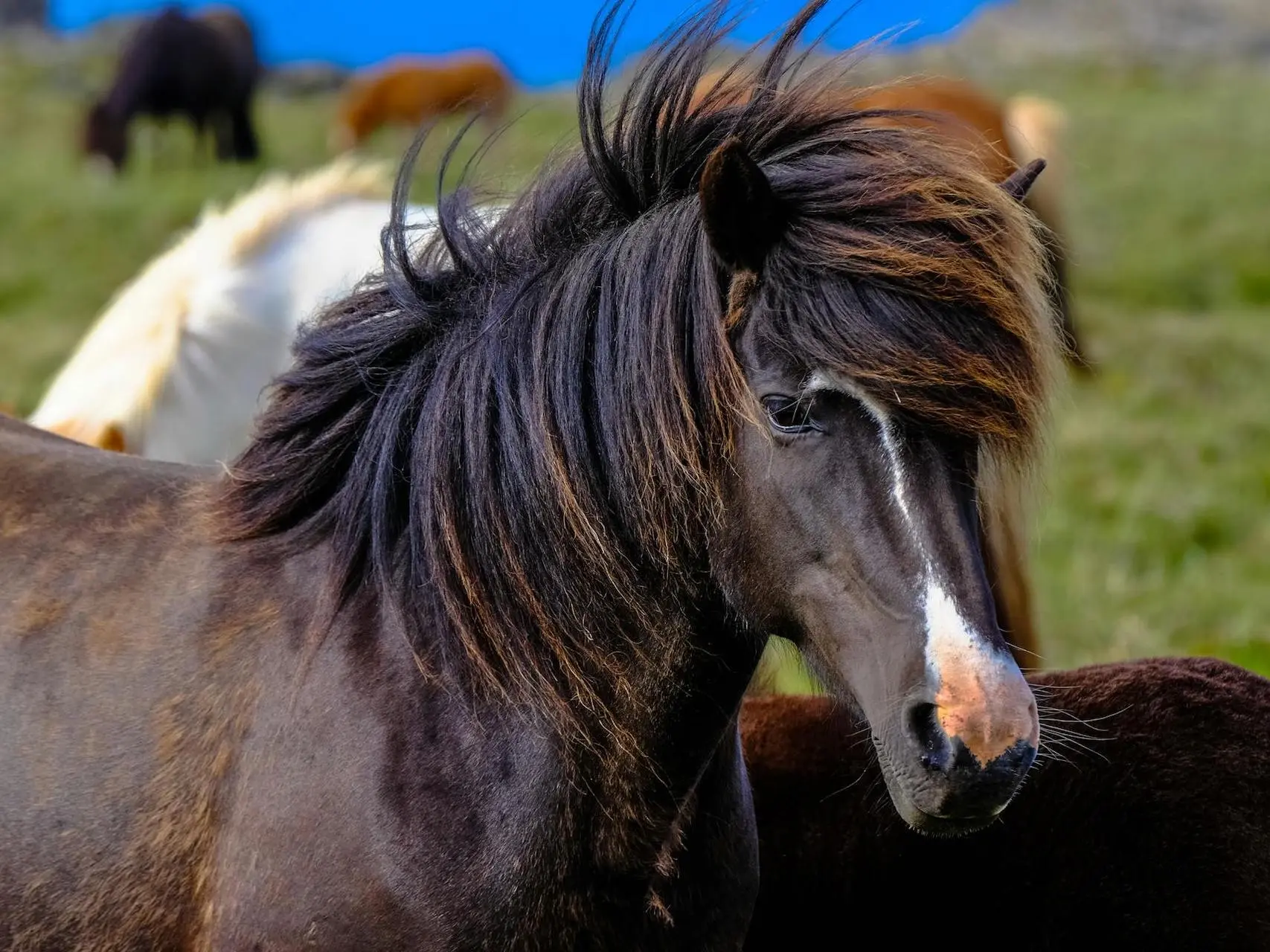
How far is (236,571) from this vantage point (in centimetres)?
236

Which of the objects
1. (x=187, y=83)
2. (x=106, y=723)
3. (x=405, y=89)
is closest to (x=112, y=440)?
(x=106, y=723)

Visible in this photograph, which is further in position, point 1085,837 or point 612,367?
point 1085,837

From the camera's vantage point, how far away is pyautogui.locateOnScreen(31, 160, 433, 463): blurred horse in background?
14.3 feet

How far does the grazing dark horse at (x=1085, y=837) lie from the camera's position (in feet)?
8.70

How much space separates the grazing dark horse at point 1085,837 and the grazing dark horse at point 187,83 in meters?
13.5

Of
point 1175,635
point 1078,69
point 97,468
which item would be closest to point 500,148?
point 1175,635

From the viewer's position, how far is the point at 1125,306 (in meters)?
11.4

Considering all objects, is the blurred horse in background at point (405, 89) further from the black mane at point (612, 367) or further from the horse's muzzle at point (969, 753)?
the horse's muzzle at point (969, 753)

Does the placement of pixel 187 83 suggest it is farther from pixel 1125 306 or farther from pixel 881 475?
pixel 881 475

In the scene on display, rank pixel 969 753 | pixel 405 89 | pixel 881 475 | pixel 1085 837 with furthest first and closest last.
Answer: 1. pixel 405 89
2. pixel 1085 837
3. pixel 881 475
4. pixel 969 753

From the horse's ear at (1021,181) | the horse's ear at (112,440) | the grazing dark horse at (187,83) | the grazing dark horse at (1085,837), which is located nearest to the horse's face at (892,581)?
the horse's ear at (1021,181)

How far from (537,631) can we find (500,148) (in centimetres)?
899

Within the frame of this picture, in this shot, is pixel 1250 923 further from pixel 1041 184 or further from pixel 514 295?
pixel 1041 184

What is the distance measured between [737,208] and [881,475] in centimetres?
42
